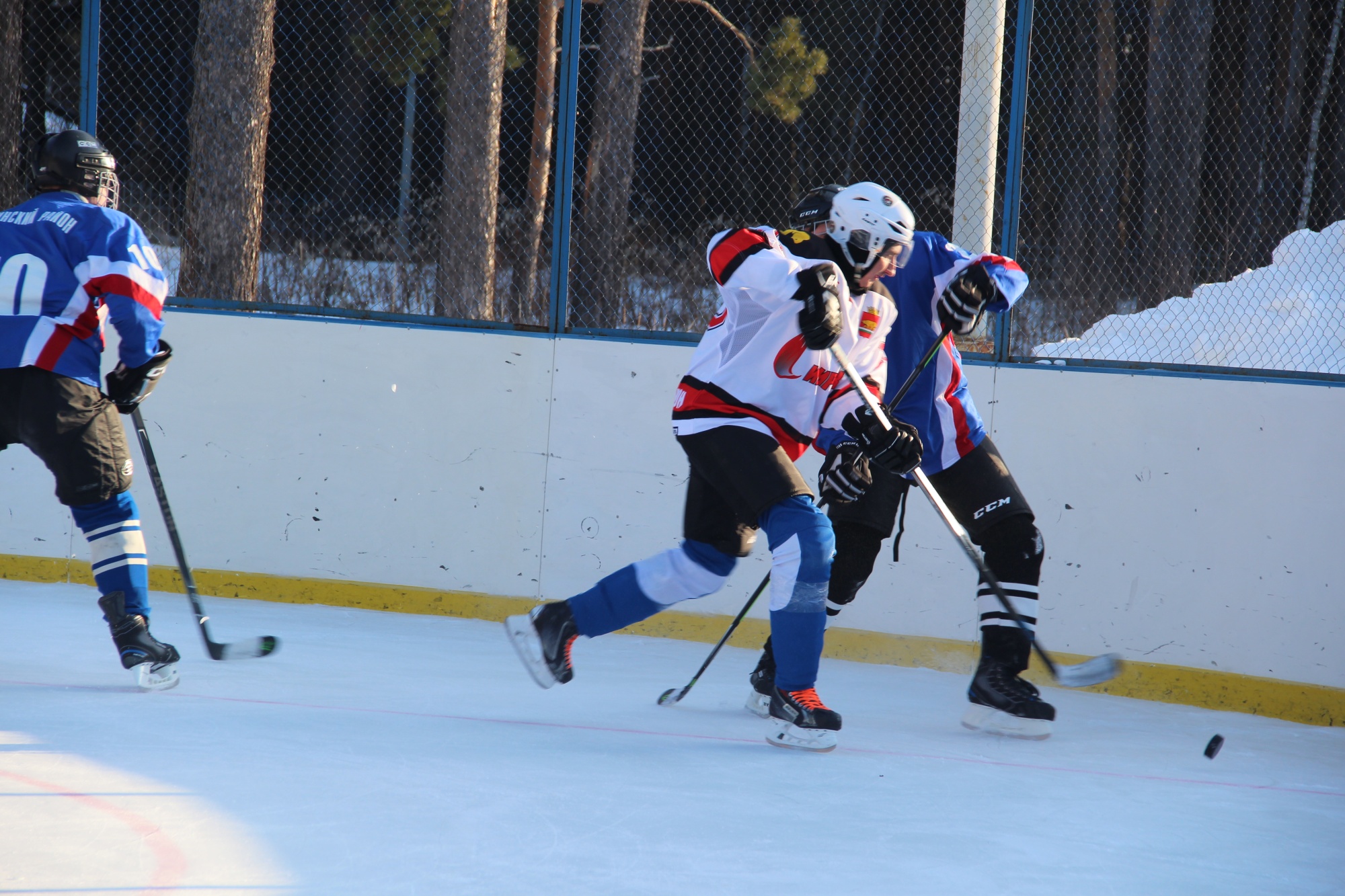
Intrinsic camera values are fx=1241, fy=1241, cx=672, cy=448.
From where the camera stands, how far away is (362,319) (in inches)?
166

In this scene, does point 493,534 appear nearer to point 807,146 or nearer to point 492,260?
point 492,260

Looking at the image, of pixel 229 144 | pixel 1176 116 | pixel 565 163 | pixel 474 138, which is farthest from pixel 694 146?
pixel 565 163

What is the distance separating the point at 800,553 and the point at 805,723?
1.29ft

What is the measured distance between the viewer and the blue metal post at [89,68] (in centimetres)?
422

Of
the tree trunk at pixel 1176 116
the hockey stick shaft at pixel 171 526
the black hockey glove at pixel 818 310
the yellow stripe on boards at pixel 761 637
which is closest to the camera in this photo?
the black hockey glove at pixel 818 310

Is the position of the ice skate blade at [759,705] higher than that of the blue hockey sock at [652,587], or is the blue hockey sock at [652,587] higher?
the blue hockey sock at [652,587]

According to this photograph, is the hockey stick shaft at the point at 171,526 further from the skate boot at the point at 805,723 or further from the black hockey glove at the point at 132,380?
the skate boot at the point at 805,723

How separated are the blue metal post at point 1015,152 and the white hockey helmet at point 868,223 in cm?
118

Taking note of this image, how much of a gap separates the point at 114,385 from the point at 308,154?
24.0 ft

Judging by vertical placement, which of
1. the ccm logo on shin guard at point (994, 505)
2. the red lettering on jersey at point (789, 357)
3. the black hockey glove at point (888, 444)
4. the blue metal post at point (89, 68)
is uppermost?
the blue metal post at point (89, 68)

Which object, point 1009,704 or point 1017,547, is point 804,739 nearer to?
point 1009,704

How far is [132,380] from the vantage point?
286 centimetres

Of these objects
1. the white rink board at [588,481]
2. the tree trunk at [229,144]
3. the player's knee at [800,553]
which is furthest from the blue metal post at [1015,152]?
the tree trunk at [229,144]

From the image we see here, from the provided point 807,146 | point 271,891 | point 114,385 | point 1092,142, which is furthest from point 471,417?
point 1092,142
